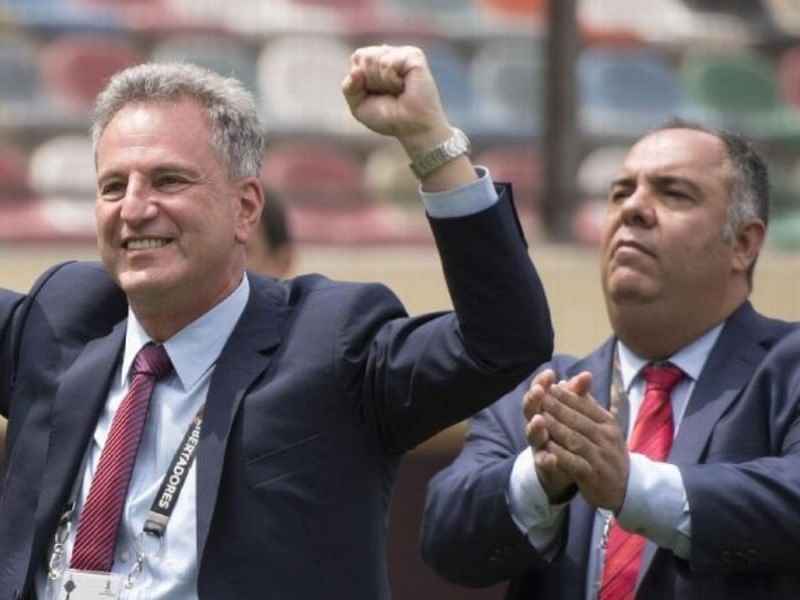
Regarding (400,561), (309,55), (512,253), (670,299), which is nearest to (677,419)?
(670,299)

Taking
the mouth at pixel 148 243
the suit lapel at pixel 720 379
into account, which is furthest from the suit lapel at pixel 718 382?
the mouth at pixel 148 243

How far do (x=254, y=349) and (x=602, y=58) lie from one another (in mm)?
4120

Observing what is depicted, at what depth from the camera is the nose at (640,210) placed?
145 inches

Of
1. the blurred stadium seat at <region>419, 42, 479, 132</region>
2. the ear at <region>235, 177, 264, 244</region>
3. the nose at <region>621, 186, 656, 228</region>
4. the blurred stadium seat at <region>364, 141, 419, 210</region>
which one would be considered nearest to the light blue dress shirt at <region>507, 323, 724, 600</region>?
the nose at <region>621, 186, 656, 228</region>

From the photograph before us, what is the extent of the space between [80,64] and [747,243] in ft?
12.3

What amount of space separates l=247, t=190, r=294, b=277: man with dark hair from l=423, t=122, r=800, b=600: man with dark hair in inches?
51.0

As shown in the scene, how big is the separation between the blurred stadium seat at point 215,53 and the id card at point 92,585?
13.6 feet

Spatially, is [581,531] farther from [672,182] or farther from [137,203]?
[137,203]

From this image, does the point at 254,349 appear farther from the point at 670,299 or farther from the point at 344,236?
the point at 344,236

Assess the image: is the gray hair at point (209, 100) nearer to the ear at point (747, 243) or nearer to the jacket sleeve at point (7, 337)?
the jacket sleeve at point (7, 337)

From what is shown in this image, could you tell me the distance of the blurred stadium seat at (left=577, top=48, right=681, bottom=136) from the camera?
6723 mm

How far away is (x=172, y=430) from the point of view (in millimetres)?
3064

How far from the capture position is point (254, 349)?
122 inches

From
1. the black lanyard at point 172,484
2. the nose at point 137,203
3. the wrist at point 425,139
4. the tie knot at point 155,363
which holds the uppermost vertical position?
the wrist at point 425,139
